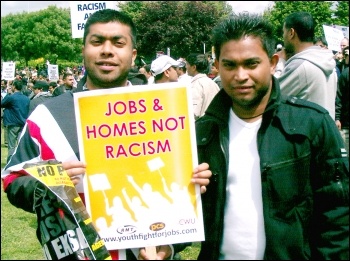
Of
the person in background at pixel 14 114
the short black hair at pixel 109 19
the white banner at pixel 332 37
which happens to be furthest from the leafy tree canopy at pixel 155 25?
the short black hair at pixel 109 19

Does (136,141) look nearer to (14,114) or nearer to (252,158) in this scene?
(252,158)

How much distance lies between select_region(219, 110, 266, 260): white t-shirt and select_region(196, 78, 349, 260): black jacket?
0.10 ft

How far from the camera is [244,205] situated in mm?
2291

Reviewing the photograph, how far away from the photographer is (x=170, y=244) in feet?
8.00

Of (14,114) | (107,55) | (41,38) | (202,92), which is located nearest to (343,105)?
(202,92)

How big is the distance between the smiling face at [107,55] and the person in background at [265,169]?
1.65 feet

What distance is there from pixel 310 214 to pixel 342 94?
5.45m

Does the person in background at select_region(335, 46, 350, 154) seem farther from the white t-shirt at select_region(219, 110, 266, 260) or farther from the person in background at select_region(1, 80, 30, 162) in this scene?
the person in background at select_region(1, 80, 30, 162)

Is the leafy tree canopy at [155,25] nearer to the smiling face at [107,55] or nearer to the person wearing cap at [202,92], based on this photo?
the person wearing cap at [202,92]

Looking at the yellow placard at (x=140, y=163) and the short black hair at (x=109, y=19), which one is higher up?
the short black hair at (x=109, y=19)

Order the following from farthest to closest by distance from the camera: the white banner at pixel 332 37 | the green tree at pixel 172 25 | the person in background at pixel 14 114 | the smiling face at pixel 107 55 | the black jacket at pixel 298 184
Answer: the green tree at pixel 172 25
the person in background at pixel 14 114
the white banner at pixel 332 37
the smiling face at pixel 107 55
the black jacket at pixel 298 184

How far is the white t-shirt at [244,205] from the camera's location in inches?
89.4

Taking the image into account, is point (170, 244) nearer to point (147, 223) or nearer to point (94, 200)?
point (147, 223)

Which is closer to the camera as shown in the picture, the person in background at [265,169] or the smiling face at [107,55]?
the person in background at [265,169]
